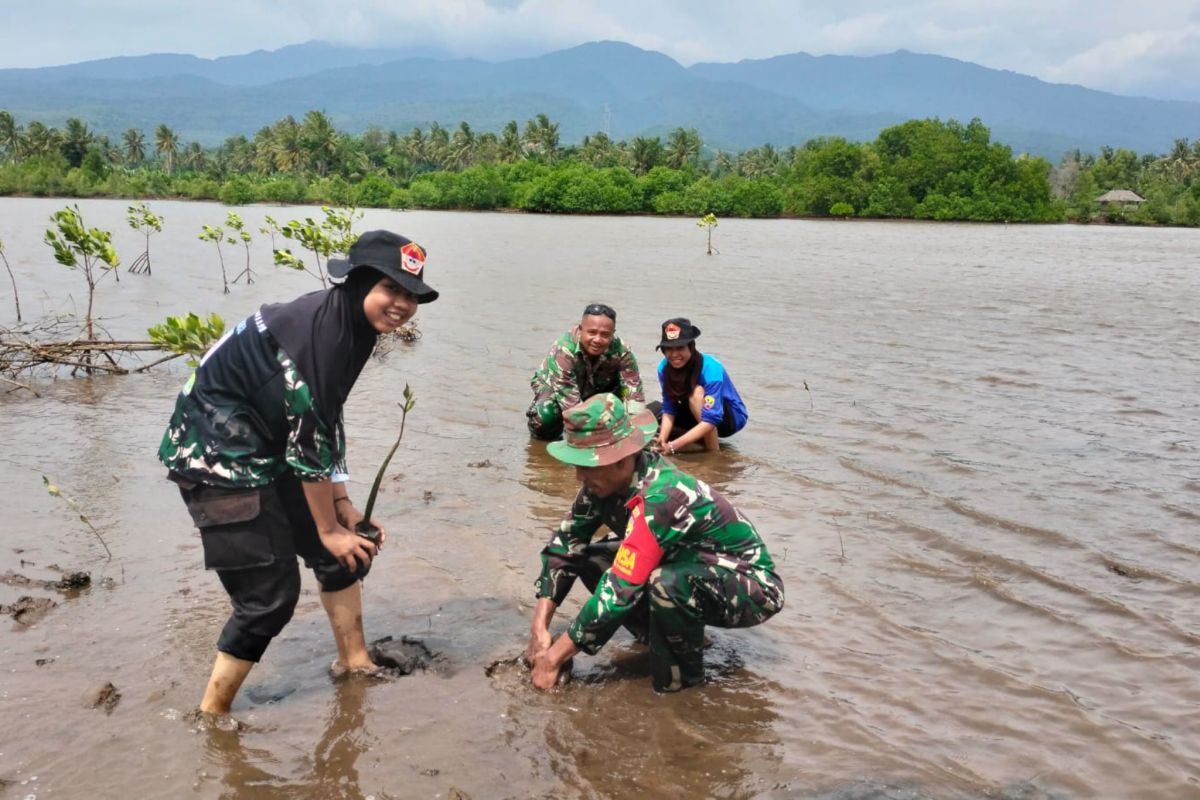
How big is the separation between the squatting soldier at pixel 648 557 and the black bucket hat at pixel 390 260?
805 mm

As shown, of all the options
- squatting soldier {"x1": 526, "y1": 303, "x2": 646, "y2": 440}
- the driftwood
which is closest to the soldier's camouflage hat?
squatting soldier {"x1": 526, "y1": 303, "x2": 646, "y2": 440}

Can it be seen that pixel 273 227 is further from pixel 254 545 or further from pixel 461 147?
pixel 461 147

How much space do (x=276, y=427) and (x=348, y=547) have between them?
539mm

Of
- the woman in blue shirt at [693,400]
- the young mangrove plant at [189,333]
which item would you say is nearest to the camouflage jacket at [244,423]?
the young mangrove plant at [189,333]

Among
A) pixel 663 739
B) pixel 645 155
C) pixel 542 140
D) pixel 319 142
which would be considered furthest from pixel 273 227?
pixel 319 142

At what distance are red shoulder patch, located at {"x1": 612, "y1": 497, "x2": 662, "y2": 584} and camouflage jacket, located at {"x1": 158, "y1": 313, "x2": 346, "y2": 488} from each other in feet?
3.95

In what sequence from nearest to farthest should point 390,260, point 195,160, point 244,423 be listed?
point 390,260
point 244,423
point 195,160

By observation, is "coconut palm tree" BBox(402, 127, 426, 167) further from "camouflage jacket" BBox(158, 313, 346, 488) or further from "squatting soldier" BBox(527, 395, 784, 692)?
"camouflage jacket" BBox(158, 313, 346, 488)

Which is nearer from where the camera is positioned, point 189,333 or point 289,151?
point 189,333

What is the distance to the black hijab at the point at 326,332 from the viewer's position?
331 cm

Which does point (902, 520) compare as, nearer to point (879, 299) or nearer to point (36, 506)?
point (36, 506)

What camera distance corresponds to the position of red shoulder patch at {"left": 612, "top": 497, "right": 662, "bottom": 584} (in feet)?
12.5

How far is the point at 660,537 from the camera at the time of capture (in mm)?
3820

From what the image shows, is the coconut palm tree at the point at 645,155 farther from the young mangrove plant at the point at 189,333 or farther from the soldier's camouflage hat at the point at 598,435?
the soldier's camouflage hat at the point at 598,435
